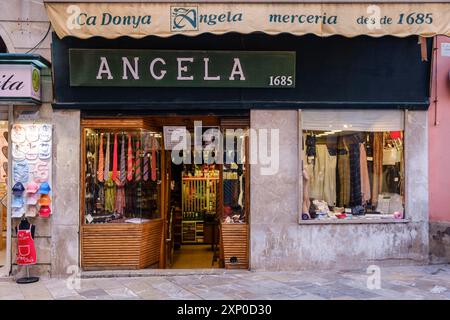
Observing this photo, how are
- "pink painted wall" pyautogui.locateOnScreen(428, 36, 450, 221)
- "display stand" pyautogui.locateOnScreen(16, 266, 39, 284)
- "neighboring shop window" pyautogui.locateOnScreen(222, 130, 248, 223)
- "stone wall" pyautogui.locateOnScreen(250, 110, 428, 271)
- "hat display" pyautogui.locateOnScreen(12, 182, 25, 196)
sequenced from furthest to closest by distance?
"pink painted wall" pyautogui.locateOnScreen(428, 36, 450, 221) → "neighboring shop window" pyautogui.locateOnScreen(222, 130, 248, 223) → "stone wall" pyautogui.locateOnScreen(250, 110, 428, 271) → "hat display" pyautogui.locateOnScreen(12, 182, 25, 196) → "display stand" pyautogui.locateOnScreen(16, 266, 39, 284)

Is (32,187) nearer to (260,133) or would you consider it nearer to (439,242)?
(260,133)

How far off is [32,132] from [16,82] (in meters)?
0.93

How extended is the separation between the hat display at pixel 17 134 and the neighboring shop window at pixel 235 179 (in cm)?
332

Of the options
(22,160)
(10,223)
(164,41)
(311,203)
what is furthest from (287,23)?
(10,223)

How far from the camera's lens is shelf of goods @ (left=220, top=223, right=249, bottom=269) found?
27.8 feet

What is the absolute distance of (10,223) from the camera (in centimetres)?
806

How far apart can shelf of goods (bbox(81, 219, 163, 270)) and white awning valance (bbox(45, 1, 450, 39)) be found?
3087 millimetres

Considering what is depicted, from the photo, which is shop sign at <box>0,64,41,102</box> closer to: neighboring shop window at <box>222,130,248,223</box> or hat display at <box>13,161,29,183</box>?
hat display at <box>13,161,29,183</box>

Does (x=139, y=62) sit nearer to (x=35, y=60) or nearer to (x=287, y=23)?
(x=35, y=60)

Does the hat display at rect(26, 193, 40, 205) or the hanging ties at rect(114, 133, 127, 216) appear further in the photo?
the hanging ties at rect(114, 133, 127, 216)

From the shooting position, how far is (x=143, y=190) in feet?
28.6

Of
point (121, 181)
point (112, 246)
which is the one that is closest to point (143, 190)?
point (121, 181)

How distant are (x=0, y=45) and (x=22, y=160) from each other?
7.07 feet

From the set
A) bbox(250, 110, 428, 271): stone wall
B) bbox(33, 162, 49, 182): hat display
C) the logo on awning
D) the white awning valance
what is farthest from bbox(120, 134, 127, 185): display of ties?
the logo on awning
